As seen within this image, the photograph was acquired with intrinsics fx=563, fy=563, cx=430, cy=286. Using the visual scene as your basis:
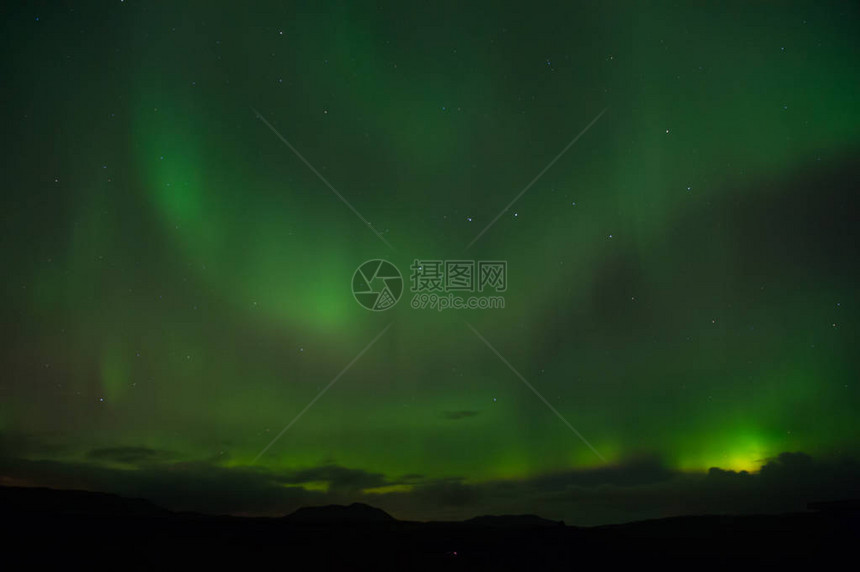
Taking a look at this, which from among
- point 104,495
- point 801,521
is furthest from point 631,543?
point 104,495

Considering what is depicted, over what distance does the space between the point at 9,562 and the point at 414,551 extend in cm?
521

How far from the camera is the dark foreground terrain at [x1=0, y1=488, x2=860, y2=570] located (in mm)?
7734

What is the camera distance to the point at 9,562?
22.9 ft

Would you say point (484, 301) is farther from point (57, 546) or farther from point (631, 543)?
point (57, 546)

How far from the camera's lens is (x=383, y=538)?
856 centimetres

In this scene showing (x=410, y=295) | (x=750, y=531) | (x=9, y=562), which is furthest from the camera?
(x=750, y=531)
